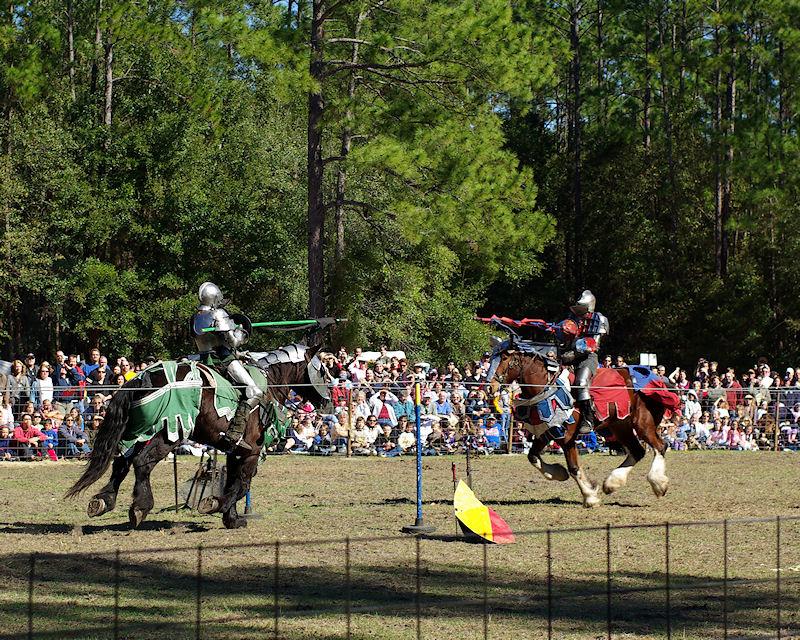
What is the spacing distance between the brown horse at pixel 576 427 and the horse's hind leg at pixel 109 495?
486cm

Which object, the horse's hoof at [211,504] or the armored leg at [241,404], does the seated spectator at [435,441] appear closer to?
the armored leg at [241,404]

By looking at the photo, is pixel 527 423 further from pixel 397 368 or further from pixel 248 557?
pixel 397 368

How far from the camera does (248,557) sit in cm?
1298

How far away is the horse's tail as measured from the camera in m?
14.4

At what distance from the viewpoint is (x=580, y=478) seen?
17.6 metres

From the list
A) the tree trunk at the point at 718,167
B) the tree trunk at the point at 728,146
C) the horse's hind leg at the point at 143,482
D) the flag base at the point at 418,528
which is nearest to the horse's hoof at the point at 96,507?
the horse's hind leg at the point at 143,482

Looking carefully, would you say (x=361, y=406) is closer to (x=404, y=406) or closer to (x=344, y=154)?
(x=404, y=406)

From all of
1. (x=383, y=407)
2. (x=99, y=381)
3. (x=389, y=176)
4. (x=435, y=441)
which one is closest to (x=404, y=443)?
(x=435, y=441)

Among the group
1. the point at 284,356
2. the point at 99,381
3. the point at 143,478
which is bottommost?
the point at 143,478

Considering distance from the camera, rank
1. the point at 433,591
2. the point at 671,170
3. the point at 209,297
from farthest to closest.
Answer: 1. the point at 671,170
2. the point at 209,297
3. the point at 433,591

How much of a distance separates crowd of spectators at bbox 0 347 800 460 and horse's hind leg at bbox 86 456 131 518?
334cm

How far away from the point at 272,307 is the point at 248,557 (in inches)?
1051

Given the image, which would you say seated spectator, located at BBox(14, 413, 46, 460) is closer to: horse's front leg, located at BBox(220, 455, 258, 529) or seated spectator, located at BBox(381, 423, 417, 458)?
seated spectator, located at BBox(381, 423, 417, 458)

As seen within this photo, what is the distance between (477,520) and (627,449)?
5.23 metres
